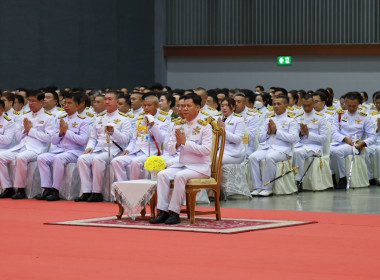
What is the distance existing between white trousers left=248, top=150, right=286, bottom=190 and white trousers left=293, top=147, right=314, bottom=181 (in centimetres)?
57

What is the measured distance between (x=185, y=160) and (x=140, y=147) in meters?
2.59

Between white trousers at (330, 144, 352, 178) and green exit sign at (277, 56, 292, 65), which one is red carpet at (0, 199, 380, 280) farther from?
green exit sign at (277, 56, 292, 65)

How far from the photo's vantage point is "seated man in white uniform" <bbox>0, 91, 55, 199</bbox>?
38.5 feet

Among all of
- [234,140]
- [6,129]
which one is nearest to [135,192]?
[234,140]

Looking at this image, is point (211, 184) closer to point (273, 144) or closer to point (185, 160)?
point (185, 160)

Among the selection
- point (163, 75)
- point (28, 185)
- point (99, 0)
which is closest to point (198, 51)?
point (163, 75)

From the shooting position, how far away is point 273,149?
39.8 feet

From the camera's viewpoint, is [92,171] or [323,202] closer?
[323,202]

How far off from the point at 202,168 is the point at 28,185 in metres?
3.86

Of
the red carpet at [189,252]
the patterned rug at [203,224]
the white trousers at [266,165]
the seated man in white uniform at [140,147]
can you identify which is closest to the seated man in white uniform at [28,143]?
the seated man in white uniform at [140,147]

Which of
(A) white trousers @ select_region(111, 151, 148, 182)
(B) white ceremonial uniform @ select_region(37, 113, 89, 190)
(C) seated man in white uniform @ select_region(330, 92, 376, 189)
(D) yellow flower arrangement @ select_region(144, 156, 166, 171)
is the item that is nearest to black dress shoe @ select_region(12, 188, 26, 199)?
(B) white ceremonial uniform @ select_region(37, 113, 89, 190)

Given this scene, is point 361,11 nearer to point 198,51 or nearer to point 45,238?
point 198,51

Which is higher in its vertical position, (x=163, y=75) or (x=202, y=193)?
(x=163, y=75)

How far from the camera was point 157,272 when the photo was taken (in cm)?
586
